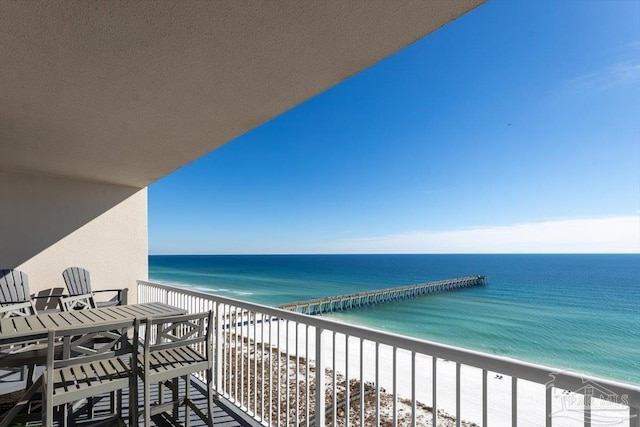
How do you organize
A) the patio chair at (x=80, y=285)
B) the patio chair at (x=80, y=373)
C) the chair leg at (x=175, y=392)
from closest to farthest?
the patio chair at (x=80, y=373) → the chair leg at (x=175, y=392) → the patio chair at (x=80, y=285)

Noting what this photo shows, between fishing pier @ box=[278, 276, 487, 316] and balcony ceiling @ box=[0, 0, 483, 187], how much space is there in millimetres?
17050

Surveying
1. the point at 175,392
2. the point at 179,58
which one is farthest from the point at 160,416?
the point at 179,58

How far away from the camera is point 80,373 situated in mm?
2117

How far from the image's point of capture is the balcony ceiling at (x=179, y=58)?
157 centimetres

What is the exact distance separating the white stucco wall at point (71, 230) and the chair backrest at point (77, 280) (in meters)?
0.30

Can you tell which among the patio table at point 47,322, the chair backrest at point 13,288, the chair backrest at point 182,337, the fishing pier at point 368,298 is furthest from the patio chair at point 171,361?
the fishing pier at point 368,298

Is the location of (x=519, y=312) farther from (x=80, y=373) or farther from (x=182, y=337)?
(x=80, y=373)

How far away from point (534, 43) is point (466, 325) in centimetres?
1676

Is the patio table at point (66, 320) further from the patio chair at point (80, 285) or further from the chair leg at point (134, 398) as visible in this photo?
the patio chair at point (80, 285)

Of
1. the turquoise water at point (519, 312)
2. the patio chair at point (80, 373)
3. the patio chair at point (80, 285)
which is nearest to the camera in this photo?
the patio chair at point (80, 373)

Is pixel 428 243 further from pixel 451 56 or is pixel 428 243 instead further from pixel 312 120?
pixel 451 56

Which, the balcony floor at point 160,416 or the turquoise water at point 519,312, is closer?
the balcony floor at point 160,416

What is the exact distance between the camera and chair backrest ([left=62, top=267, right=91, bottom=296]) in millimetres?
4779

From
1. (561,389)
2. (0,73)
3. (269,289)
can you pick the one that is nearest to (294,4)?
(561,389)
